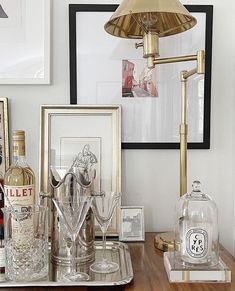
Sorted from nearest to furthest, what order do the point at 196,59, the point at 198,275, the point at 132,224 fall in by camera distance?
the point at 198,275 → the point at 196,59 → the point at 132,224

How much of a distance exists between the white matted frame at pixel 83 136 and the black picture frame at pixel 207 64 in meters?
0.04

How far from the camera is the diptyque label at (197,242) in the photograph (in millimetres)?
844

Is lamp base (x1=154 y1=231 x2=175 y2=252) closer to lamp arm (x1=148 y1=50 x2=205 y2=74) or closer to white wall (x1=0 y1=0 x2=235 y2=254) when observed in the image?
white wall (x1=0 y1=0 x2=235 y2=254)

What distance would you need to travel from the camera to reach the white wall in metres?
1.15

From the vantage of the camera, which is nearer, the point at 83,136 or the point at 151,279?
the point at 151,279

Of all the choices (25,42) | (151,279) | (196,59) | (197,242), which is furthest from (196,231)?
(25,42)

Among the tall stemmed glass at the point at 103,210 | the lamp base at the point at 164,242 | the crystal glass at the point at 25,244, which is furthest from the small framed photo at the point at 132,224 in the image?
the crystal glass at the point at 25,244

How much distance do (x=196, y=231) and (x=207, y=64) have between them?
0.54 m

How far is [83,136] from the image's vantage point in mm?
1144

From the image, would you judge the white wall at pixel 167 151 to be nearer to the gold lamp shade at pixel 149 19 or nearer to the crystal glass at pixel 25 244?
the gold lamp shade at pixel 149 19

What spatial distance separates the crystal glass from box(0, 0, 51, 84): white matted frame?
45cm

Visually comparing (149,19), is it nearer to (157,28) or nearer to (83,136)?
(157,28)

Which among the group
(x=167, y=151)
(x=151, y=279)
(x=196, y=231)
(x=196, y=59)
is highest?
(x=196, y=59)

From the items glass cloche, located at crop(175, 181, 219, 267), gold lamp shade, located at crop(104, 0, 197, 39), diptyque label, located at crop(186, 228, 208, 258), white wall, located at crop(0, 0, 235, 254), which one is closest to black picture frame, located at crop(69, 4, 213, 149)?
white wall, located at crop(0, 0, 235, 254)
